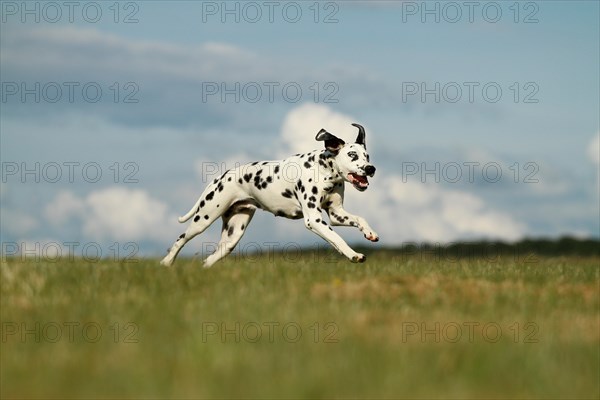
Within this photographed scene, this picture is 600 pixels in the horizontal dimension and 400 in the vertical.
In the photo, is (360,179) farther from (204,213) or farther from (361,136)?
(204,213)

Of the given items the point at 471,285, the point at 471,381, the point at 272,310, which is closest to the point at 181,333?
the point at 272,310

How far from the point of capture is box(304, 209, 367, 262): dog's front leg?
43.9ft

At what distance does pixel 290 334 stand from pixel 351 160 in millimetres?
6494

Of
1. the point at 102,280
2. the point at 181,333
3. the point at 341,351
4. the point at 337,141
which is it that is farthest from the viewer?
the point at 337,141

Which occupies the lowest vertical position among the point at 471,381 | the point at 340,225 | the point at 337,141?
the point at 471,381

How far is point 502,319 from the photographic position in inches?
362

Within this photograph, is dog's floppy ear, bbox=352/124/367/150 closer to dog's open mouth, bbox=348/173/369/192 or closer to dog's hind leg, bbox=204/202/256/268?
dog's open mouth, bbox=348/173/369/192

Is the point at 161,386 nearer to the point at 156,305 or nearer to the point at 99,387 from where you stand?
the point at 99,387

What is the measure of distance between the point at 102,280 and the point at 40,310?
2126 millimetres

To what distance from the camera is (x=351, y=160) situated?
1407 centimetres

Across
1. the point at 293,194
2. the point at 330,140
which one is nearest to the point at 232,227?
the point at 293,194

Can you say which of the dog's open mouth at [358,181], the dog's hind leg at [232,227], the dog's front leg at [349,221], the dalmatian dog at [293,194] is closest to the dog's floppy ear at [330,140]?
the dalmatian dog at [293,194]

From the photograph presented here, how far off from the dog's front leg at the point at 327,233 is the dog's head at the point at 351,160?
31.9 inches

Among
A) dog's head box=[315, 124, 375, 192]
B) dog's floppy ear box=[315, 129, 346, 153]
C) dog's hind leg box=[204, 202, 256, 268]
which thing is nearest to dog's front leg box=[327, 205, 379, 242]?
dog's head box=[315, 124, 375, 192]
